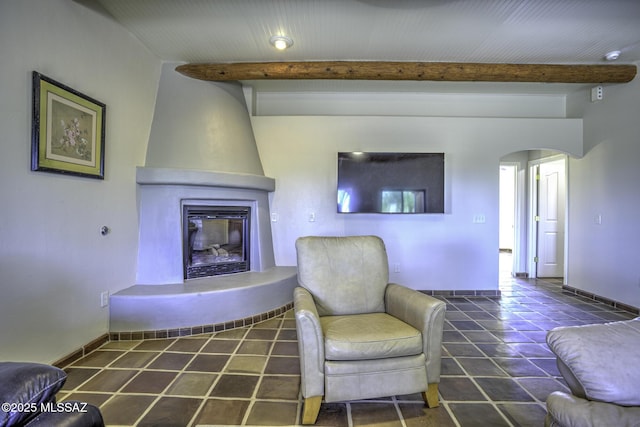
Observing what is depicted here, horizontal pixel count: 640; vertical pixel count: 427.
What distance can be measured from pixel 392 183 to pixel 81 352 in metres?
3.43

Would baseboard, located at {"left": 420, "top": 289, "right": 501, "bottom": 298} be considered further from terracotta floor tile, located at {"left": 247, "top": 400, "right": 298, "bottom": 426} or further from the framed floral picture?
the framed floral picture

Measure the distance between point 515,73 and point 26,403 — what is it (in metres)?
4.28

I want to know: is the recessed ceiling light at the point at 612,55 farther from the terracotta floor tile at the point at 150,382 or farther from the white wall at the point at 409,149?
the terracotta floor tile at the point at 150,382

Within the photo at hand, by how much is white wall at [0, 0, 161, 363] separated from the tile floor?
0.43 m

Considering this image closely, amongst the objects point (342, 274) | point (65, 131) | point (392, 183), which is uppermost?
point (65, 131)

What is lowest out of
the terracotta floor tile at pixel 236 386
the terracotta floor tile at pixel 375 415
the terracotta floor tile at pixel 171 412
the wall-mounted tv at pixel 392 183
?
the terracotta floor tile at pixel 375 415

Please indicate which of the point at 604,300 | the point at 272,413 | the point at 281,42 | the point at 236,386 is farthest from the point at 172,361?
the point at 604,300

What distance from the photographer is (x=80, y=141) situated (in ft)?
7.12

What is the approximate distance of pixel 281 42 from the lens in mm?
2721

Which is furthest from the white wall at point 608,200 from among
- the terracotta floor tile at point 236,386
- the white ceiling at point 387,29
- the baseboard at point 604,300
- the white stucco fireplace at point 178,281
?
the terracotta floor tile at point 236,386

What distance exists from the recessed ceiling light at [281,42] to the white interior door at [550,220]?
452 centimetres

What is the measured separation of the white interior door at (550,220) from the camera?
189 inches

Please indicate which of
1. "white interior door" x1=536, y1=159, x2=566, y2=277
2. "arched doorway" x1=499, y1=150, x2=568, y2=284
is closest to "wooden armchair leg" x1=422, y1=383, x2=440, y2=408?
"arched doorway" x1=499, y1=150, x2=568, y2=284

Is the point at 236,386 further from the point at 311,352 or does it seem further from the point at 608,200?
the point at 608,200
